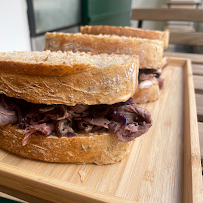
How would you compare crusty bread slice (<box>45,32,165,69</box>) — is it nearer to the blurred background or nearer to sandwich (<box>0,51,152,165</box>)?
sandwich (<box>0,51,152,165</box>)

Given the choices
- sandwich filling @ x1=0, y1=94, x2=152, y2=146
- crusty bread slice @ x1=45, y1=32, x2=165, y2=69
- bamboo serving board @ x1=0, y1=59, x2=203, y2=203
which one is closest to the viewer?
bamboo serving board @ x1=0, y1=59, x2=203, y2=203

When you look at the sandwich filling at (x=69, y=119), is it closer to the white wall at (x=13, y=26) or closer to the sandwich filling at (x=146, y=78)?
the sandwich filling at (x=146, y=78)

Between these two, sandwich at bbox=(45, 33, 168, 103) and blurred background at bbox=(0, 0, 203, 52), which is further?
blurred background at bbox=(0, 0, 203, 52)

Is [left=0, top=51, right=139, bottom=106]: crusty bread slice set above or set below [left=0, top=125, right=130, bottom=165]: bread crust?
above

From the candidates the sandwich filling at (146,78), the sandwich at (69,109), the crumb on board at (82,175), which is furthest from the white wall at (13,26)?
the crumb on board at (82,175)

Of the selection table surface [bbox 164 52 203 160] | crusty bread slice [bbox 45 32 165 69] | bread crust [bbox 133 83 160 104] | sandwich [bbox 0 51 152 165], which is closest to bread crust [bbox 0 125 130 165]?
sandwich [bbox 0 51 152 165]

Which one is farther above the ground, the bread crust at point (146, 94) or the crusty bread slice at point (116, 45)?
the crusty bread slice at point (116, 45)

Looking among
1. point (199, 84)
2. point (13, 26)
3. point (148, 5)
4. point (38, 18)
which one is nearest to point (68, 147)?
point (199, 84)
